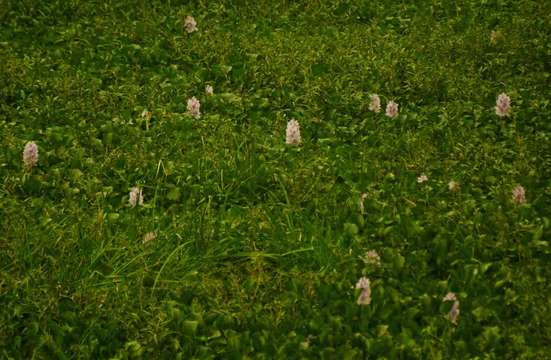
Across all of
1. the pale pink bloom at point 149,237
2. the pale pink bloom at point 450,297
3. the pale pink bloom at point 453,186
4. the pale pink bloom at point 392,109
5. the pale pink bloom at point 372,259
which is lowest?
the pale pink bloom at point 450,297

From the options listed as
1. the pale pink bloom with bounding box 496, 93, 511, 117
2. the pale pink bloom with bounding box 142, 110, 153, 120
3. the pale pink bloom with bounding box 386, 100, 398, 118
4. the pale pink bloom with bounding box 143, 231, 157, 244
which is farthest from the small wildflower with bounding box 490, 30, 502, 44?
the pale pink bloom with bounding box 143, 231, 157, 244

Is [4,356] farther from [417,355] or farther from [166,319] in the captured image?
[417,355]

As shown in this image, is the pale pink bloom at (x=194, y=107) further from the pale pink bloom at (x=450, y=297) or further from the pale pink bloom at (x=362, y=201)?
the pale pink bloom at (x=450, y=297)

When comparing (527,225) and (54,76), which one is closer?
(527,225)

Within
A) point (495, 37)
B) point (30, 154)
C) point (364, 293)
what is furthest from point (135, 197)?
point (495, 37)

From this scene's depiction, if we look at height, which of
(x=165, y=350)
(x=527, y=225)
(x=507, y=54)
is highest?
(x=507, y=54)

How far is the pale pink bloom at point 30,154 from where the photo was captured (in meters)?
5.30

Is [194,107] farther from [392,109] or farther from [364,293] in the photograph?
[364,293]

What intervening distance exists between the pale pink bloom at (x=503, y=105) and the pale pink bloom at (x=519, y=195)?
1.12m

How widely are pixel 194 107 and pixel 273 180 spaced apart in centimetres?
98

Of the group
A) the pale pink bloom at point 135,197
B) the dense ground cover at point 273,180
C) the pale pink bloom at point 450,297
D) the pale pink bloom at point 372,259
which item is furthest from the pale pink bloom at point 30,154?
the pale pink bloom at point 450,297

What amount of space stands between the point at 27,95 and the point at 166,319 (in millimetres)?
2896

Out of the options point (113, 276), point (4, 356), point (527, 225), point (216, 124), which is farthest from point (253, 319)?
point (216, 124)

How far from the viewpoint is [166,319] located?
4.12 meters
